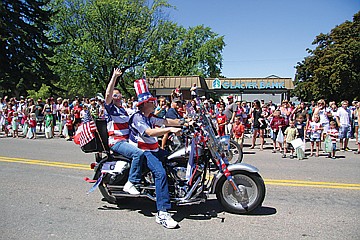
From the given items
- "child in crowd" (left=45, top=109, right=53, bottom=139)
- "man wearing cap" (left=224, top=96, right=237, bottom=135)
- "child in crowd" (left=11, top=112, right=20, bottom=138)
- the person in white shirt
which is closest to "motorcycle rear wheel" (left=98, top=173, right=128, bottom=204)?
"man wearing cap" (left=224, top=96, right=237, bottom=135)

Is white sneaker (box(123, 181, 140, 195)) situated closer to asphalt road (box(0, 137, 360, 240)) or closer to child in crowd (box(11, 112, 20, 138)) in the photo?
asphalt road (box(0, 137, 360, 240))

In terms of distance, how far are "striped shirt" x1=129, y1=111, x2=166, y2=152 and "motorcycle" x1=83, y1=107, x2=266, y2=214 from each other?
322 mm

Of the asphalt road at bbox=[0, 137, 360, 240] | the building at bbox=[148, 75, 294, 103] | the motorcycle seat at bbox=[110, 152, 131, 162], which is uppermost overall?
the building at bbox=[148, 75, 294, 103]

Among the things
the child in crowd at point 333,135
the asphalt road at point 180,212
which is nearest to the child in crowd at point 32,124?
the asphalt road at point 180,212

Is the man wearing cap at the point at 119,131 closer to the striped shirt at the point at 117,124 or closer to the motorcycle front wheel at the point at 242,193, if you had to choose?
the striped shirt at the point at 117,124

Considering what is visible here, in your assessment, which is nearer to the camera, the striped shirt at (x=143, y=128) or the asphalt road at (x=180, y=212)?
the asphalt road at (x=180, y=212)

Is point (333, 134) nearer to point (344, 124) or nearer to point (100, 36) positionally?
point (344, 124)

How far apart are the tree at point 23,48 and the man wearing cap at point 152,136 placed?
30520 mm

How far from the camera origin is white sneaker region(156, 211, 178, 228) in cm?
462

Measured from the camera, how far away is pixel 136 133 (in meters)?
5.23

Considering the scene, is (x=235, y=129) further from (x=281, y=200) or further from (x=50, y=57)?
(x=50, y=57)

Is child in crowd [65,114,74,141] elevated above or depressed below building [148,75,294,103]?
below

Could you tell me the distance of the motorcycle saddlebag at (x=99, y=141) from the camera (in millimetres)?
5574

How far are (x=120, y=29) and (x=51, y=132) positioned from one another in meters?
23.9
